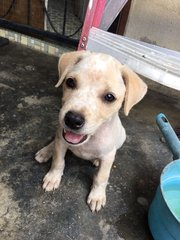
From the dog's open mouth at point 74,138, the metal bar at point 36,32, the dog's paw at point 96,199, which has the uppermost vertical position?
the dog's open mouth at point 74,138

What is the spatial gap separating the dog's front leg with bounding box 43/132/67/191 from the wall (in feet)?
5.96

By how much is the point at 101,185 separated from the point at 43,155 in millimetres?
435

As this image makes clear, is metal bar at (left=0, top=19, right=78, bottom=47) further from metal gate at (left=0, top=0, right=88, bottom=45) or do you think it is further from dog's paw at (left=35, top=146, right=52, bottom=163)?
dog's paw at (left=35, top=146, right=52, bottom=163)

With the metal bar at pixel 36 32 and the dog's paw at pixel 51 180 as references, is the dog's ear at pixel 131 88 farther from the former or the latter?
the metal bar at pixel 36 32

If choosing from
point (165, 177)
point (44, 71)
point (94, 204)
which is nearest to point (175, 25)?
point (44, 71)

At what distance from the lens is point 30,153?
6.04ft

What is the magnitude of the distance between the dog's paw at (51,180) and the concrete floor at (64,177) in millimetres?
34

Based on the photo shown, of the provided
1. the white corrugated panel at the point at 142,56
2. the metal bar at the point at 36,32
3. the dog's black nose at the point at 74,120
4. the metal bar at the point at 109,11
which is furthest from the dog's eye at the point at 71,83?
the metal bar at the point at 36,32

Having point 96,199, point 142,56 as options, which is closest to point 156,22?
point 142,56

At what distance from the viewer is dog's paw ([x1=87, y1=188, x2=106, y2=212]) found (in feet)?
5.16

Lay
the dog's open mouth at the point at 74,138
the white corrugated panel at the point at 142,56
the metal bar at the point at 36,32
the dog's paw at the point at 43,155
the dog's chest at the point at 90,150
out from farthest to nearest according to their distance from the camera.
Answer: the metal bar at the point at 36,32 < the white corrugated panel at the point at 142,56 < the dog's paw at the point at 43,155 < the dog's chest at the point at 90,150 < the dog's open mouth at the point at 74,138

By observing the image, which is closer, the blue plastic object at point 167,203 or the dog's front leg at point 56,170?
the blue plastic object at point 167,203

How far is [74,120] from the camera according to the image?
1.19 m

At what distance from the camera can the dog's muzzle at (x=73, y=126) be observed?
1.19 m
